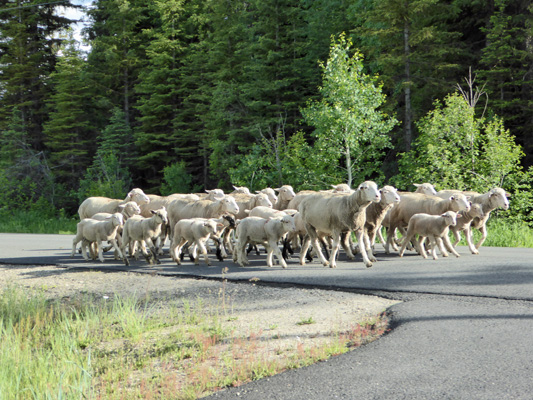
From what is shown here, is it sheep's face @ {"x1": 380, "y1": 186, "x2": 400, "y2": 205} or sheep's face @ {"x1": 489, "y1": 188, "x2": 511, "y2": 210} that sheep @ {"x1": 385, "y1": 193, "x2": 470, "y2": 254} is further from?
sheep's face @ {"x1": 380, "y1": 186, "x2": 400, "y2": 205}

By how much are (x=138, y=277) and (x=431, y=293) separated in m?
6.26

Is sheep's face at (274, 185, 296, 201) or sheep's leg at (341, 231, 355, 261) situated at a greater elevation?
sheep's face at (274, 185, 296, 201)

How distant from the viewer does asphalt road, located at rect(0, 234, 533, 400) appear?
5180mm

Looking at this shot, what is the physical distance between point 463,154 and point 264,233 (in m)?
15.7

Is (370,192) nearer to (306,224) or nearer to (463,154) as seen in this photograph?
(306,224)

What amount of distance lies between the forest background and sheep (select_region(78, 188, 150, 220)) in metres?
8.88

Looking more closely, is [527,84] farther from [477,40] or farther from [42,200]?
[42,200]

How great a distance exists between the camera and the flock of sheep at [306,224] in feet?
41.7

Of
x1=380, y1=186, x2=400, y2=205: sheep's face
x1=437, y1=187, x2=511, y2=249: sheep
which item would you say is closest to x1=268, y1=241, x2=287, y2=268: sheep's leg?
x1=380, y1=186, x2=400, y2=205: sheep's face

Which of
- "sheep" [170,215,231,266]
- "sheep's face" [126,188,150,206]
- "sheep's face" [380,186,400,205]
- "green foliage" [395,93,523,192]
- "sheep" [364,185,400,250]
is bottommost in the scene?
"sheep" [170,215,231,266]

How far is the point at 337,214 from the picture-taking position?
501 inches

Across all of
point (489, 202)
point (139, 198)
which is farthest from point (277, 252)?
point (139, 198)

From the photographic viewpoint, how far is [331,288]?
33.2 feet

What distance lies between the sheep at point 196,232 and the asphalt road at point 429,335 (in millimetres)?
726
